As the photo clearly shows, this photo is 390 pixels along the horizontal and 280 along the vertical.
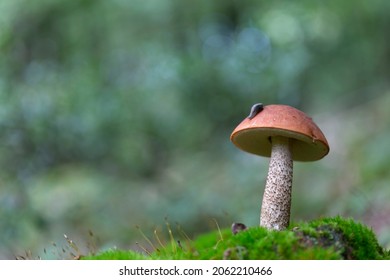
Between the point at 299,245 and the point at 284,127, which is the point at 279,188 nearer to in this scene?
the point at 284,127

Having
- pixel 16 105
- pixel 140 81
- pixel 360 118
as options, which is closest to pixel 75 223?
pixel 16 105

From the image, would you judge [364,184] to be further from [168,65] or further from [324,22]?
[324,22]

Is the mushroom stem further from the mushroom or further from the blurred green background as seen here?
the blurred green background

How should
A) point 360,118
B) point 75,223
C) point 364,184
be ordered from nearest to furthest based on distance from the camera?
point 364,184, point 75,223, point 360,118

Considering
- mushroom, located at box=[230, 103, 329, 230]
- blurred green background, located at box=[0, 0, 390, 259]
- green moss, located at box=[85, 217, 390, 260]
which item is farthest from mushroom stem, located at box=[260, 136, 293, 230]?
blurred green background, located at box=[0, 0, 390, 259]

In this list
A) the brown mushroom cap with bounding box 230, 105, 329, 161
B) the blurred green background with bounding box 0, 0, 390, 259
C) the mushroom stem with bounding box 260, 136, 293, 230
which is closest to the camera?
the brown mushroom cap with bounding box 230, 105, 329, 161

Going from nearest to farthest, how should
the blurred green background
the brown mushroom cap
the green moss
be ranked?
the green moss, the brown mushroom cap, the blurred green background
